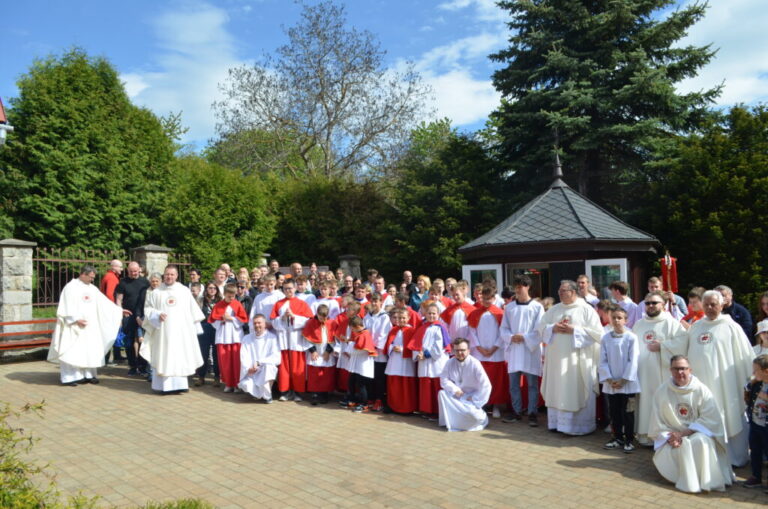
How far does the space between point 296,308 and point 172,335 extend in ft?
6.77

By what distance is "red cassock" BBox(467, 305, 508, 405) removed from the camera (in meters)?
7.83

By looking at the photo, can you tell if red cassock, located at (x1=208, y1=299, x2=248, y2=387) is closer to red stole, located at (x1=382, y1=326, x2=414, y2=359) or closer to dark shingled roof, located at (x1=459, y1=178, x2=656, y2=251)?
red stole, located at (x1=382, y1=326, x2=414, y2=359)

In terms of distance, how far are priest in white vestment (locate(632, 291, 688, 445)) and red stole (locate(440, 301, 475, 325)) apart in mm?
2438

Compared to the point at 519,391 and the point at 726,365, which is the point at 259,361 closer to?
the point at 519,391

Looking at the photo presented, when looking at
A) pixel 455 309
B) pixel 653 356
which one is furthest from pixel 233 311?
pixel 653 356

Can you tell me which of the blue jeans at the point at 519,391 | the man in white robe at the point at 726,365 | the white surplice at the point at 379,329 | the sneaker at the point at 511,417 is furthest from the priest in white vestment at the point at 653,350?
the white surplice at the point at 379,329

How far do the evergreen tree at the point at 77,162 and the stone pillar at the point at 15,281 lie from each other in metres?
5.36

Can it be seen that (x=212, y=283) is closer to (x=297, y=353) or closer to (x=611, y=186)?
(x=297, y=353)

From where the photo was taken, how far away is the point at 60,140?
1752cm

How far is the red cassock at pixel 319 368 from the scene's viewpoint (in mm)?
8508

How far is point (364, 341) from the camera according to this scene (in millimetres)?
8172

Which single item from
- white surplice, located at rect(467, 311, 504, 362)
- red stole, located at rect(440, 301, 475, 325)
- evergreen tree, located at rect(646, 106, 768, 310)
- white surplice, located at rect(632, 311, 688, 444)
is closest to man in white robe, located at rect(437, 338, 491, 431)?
white surplice, located at rect(467, 311, 504, 362)

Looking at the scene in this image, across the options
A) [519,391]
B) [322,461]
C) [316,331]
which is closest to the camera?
[322,461]

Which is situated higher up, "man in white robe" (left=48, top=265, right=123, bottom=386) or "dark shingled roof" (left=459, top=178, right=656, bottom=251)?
"dark shingled roof" (left=459, top=178, right=656, bottom=251)
